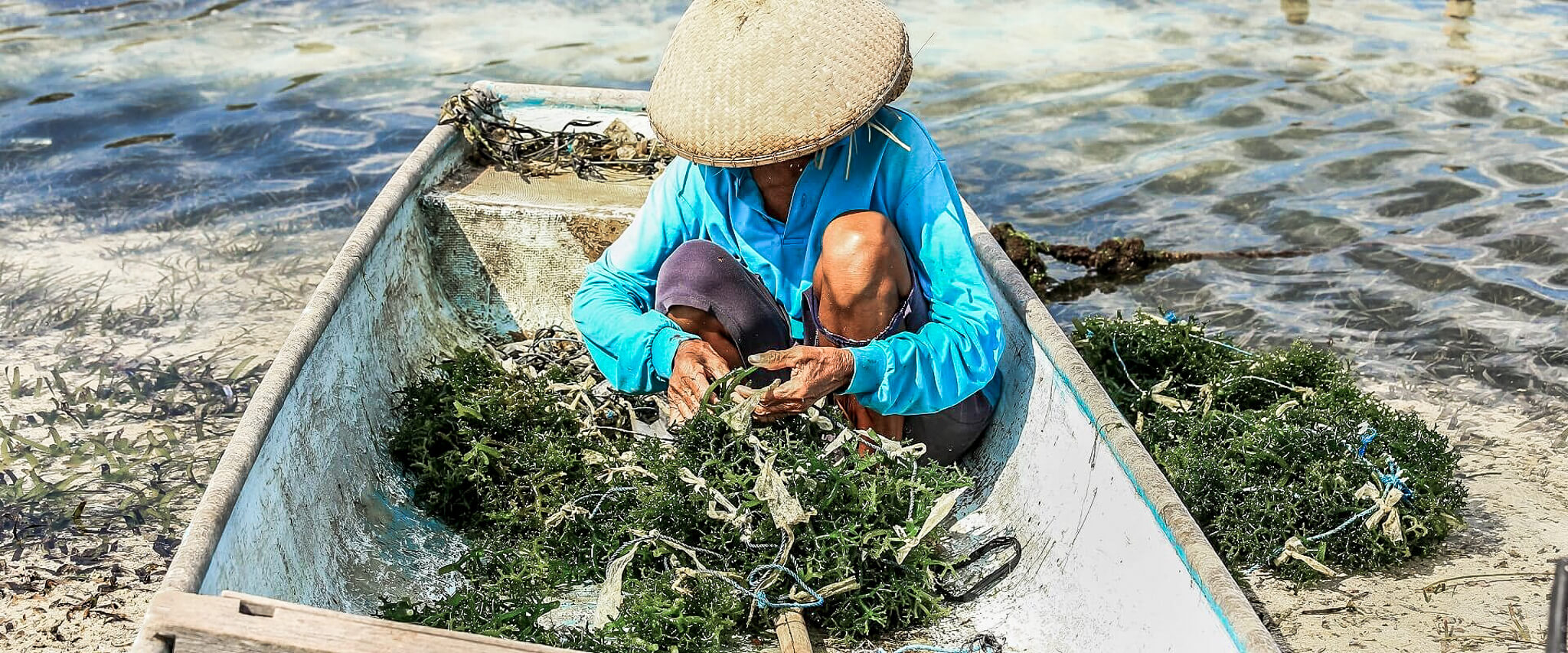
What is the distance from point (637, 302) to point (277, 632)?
1359 millimetres

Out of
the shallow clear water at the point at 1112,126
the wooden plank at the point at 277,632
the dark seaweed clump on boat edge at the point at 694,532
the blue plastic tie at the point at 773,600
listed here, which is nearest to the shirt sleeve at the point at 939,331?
the dark seaweed clump on boat edge at the point at 694,532

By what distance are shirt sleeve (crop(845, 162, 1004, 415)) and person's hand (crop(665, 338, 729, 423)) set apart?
31 cm

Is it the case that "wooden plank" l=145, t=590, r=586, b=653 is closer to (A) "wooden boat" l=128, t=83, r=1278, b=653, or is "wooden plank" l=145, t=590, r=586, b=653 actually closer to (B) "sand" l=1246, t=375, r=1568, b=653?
(A) "wooden boat" l=128, t=83, r=1278, b=653

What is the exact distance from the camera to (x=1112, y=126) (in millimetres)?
7375

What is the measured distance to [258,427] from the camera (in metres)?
2.38

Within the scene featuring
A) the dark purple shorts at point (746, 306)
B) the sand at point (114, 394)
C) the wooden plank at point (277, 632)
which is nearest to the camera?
the wooden plank at point (277, 632)

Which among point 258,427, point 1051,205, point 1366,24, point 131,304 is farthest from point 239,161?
point 1366,24

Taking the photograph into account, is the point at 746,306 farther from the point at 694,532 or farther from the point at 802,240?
the point at 694,532

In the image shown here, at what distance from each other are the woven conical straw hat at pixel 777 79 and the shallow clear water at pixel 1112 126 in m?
2.82

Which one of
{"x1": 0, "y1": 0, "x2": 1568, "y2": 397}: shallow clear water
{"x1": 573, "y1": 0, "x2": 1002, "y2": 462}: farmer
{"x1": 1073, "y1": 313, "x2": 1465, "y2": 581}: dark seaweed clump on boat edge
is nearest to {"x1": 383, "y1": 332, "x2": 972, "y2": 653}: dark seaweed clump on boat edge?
{"x1": 573, "y1": 0, "x2": 1002, "y2": 462}: farmer

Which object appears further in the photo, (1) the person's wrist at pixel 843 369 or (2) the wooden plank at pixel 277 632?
(1) the person's wrist at pixel 843 369

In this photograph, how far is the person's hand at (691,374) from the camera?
2.63m

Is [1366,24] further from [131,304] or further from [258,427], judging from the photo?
[258,427]

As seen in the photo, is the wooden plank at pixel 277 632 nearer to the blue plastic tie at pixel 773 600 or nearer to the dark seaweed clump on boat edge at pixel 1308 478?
the blue plastic tie at pixel 773 600
